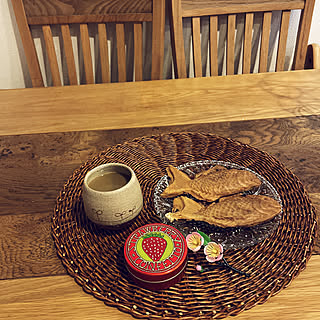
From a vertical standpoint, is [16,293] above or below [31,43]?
below

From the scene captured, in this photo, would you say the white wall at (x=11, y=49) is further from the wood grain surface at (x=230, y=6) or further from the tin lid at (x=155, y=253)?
the tin lid at (x=155, y=253)

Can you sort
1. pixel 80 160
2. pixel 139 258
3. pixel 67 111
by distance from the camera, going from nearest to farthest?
pixel 139 258, pixel 80 160, pixel 67 111

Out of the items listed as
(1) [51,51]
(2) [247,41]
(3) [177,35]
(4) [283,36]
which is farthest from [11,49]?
(4) [283,36]

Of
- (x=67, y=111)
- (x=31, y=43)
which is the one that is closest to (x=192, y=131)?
(x=67, y=111)

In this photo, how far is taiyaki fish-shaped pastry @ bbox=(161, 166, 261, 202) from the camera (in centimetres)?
61

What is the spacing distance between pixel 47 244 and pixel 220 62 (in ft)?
3.92

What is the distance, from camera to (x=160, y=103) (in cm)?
92

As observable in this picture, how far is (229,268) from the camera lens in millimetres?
509

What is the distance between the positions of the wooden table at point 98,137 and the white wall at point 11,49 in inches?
18.8

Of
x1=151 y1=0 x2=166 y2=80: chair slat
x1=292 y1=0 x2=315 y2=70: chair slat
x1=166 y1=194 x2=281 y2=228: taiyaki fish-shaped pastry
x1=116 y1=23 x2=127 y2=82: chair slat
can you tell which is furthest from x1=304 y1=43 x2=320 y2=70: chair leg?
x1=166 y1=194 x2=281 y2=228: taiyaki fish-shaped pastry

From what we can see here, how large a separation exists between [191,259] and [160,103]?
19.9 inches

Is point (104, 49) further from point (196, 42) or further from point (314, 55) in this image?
point (314, 55)

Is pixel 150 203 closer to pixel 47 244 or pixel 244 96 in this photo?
pixel 47 244

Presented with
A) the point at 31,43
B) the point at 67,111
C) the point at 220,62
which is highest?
the point at 31,43
